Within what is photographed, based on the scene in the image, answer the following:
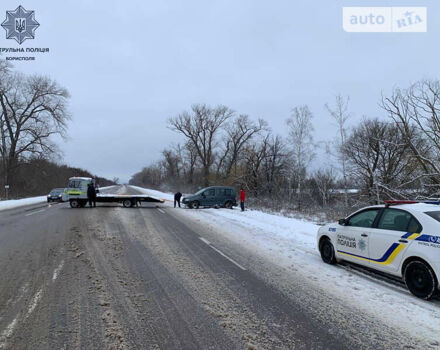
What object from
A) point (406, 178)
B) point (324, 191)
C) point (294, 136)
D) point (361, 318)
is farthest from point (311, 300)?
point (324, 191)

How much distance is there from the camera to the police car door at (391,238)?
15.6 ft

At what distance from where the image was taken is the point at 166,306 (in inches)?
160

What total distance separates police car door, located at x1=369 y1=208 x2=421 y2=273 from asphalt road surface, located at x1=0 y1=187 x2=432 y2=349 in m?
1.47

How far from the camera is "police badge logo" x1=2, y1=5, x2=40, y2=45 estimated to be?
21094 millimetres

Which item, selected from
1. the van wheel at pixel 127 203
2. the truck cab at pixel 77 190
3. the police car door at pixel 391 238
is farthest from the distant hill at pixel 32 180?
the police car door at pixel 391 238

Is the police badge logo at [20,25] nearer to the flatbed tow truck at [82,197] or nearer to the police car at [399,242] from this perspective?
the flatbed tow truck at [82,197]

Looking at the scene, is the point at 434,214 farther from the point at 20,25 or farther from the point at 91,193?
the point at 20,25

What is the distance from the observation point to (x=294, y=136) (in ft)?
94.2

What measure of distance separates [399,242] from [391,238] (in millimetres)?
175

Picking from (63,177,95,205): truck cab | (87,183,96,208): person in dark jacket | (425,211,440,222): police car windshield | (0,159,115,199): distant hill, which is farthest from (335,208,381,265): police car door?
(0,159,115,199): distant hill

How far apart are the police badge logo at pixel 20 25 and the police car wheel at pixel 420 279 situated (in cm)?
2779

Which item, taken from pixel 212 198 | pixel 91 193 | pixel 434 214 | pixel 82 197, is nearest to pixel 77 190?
pixel 82 197

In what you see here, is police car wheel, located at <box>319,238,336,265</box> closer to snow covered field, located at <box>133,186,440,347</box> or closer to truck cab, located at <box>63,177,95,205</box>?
snow covered field, located at <box>133,186,440,347</box>

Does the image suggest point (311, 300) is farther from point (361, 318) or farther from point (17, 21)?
point (17, 21)
